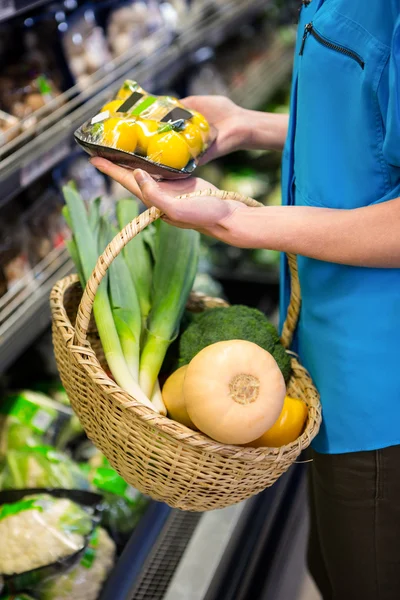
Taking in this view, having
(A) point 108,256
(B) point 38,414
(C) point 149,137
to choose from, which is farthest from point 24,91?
(A) point 108,256

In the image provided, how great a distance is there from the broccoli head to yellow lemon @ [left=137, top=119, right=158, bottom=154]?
1.15 ft

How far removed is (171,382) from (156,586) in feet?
2.39

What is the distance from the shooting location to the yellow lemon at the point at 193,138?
126 centimetres

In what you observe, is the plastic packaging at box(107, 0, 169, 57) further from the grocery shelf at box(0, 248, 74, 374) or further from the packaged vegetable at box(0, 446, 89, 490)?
the packaged vegetable at box(0, 446, 89, 490)

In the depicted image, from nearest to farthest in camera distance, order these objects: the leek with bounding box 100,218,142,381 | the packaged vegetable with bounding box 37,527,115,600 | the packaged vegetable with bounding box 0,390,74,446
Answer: the leek with bounding box 100,218,142,381
the packaged vegetable with bounding box 37,527,115,600
the packaged vegetable with bounding box 0,390,74,446

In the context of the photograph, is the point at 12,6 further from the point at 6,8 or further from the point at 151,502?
the point at 151,502

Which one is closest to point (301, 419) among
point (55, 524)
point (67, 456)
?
point (55, 524)

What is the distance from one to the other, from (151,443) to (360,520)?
0.49 m

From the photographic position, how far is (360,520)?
1.27 meters

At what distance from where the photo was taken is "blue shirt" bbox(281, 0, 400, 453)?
1.01 m

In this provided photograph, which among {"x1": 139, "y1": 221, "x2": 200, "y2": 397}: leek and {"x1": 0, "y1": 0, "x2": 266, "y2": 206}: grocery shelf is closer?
{"x1": 139, "y1": 221, "x2": 200, "y2": 397}: leek

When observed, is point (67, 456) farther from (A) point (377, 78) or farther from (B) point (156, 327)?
(A) point (377, 78)

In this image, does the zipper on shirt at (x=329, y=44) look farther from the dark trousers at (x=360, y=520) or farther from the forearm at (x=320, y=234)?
the dark trousers at (x=360, y=520)

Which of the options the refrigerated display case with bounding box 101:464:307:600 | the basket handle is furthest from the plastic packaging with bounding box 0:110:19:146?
the refrigerated display case with bounding box 101:464:307:600
